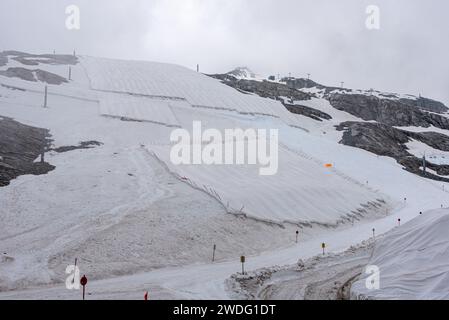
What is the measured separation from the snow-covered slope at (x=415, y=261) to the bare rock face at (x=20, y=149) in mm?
22940

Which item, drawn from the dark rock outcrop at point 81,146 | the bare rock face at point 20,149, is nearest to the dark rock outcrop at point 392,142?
the dark rock outcrop at point 81,146

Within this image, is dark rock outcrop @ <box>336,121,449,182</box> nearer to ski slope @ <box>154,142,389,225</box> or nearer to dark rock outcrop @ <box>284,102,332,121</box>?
dark rock outcrop @ <box>284,102,332,121</box>

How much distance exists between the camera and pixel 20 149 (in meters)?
36.5

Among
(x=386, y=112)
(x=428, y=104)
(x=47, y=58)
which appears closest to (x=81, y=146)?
(x=47, y=58)

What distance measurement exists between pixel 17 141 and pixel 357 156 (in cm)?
4162

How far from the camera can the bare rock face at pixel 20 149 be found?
31609mm

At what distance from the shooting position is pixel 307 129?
7569 centimetres

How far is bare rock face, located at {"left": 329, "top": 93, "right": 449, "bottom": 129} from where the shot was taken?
98938mm

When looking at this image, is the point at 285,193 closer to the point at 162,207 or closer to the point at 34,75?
the point at 162,207

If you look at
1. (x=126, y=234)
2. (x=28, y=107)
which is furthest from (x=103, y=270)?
(x=28, y=107)

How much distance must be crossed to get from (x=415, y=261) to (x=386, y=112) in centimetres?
9025

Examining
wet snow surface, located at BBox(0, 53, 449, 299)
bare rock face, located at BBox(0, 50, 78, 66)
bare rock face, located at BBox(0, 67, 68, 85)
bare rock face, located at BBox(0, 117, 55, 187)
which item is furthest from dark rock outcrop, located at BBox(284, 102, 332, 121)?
bare rock face, located at BBox(0, 117, 55, 187)
